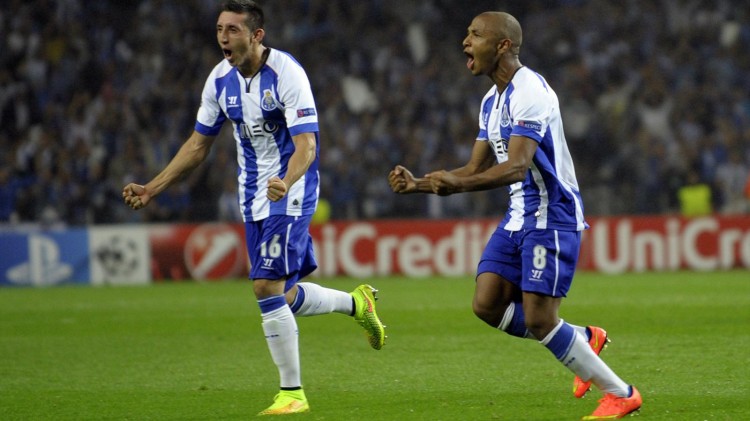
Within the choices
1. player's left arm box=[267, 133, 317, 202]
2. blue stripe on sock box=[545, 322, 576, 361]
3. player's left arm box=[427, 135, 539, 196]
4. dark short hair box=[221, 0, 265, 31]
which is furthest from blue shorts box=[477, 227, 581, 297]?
dark short hair box=[221, 0, 265, 31]

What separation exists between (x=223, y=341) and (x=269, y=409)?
412 centimetres

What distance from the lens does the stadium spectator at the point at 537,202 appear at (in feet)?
18.8


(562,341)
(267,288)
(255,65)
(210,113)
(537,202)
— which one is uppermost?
(255,65)

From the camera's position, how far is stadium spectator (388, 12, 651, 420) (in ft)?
18.8

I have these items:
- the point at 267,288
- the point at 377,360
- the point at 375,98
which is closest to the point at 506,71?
the point at 267,288

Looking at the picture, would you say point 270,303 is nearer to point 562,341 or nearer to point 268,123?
point 268,123

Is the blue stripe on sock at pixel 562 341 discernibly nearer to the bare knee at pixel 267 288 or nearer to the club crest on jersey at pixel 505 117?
the club crest on jersey at pixel 505 117

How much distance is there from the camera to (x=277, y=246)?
6492 millimetres

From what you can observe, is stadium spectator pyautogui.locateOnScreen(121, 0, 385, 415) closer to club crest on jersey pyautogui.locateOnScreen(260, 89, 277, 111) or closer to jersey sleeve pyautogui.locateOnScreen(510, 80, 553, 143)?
club crest on jersey pyautogui.locateOnScreen(260, 89, 277, 111)

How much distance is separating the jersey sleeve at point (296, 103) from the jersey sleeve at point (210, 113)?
19.7 inches

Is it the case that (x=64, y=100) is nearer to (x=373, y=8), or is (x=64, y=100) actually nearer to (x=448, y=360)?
(x=373, y=8)

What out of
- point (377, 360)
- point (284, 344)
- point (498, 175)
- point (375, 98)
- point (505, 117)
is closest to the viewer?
point (498, 175)

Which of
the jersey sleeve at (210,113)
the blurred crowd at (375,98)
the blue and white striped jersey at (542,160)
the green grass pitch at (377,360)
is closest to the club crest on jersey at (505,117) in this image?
the blue and white striped jersey at (542,160)

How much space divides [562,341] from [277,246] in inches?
66.1
